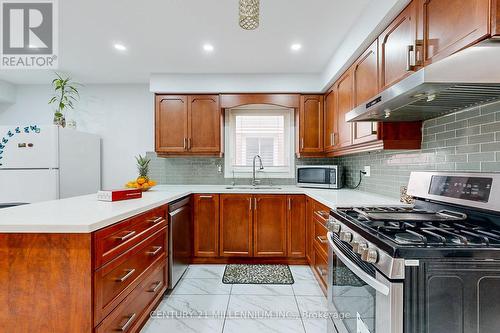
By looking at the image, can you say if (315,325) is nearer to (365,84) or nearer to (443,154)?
(443,154)

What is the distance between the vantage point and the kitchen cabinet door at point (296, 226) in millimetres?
3025

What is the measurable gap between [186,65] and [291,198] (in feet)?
6.70

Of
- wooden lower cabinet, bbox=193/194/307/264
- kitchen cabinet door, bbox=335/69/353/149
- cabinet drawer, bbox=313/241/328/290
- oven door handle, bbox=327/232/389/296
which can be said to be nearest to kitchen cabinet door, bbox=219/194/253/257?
wooden lower cabinet, bbox=193/194/307/264

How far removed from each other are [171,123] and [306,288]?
2520mm

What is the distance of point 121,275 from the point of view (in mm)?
1453

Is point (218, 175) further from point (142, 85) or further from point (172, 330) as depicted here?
point (172, 330)

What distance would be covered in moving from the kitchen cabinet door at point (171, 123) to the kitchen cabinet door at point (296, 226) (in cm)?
157

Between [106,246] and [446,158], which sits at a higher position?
[446,158]

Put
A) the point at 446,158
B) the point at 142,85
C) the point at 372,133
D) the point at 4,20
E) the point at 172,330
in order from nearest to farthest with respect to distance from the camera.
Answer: the point at 446,158 → the point at 172,330 → the point at 372,133 → the point at 4,20 → the point at 142,85

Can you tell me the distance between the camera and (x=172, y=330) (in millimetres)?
1862

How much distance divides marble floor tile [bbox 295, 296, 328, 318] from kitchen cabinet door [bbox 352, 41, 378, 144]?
1.43m

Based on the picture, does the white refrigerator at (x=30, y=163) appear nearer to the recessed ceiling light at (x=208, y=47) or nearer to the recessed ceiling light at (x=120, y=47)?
the recessed ceiling light at (x=120, y=47)

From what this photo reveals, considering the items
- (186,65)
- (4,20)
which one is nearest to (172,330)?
(186,65)

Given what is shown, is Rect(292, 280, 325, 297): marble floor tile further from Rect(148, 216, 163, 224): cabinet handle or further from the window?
the window
